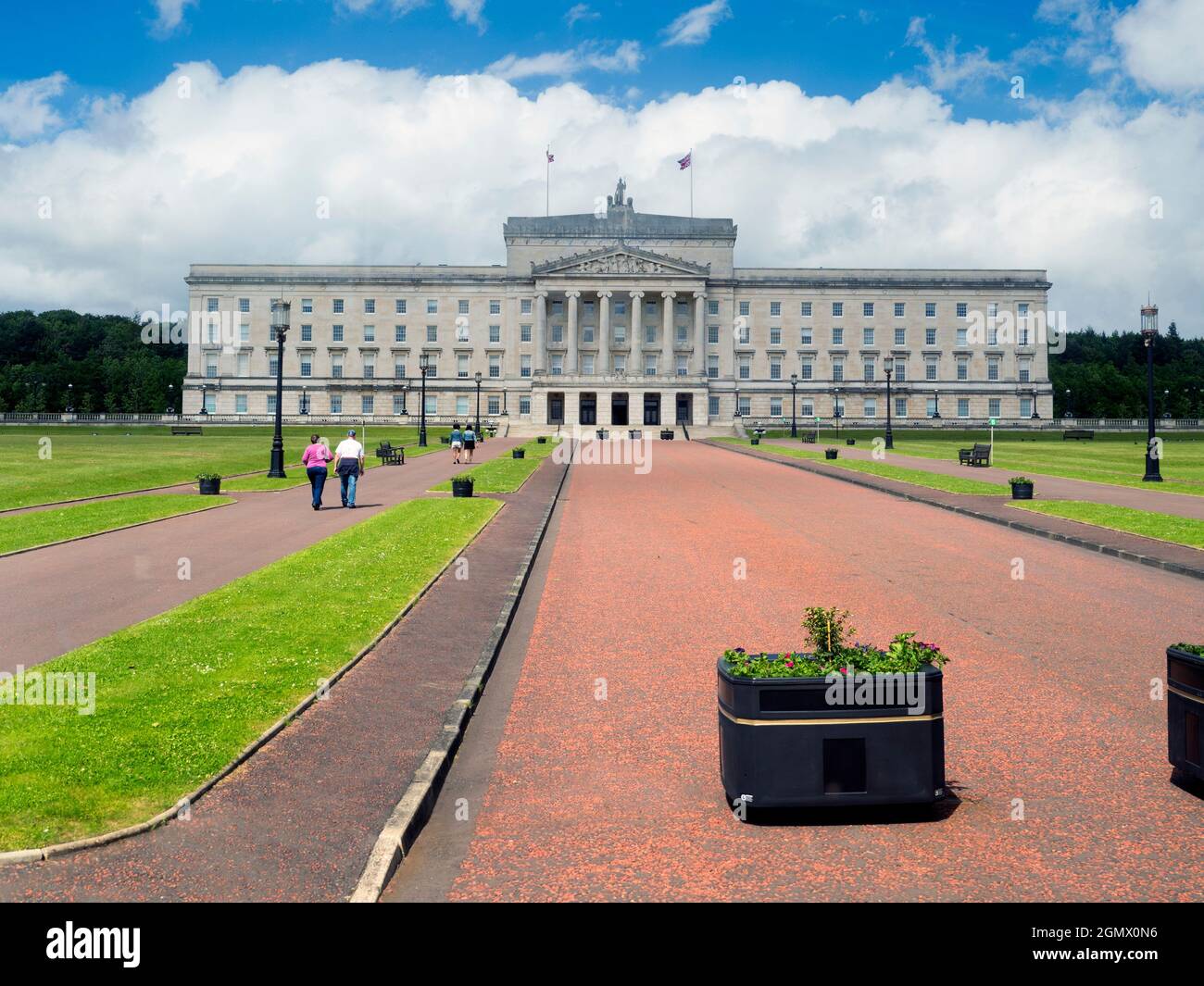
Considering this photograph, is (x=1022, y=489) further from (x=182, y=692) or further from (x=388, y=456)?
(x=388, y=456)

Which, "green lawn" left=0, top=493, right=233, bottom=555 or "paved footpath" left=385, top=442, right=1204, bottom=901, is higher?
"green lawn" left=0, top=493, right=233, bottom=555

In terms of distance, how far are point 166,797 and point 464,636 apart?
6.14 m

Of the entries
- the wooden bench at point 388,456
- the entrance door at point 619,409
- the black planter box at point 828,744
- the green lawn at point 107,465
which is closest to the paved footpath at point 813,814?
the black planter box at point 828,744

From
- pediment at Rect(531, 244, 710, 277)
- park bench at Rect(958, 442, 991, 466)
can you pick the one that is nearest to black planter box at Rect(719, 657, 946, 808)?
park bench at Rect(958, 442, 991, 466)

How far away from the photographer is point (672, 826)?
749cm

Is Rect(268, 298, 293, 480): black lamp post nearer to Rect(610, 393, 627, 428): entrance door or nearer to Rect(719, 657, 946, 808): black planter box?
Rect(719, 657, 946, 808): black planter box

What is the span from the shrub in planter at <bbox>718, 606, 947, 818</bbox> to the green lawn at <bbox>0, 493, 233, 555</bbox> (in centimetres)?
1846

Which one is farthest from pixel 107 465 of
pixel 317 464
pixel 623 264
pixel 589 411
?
pixel 623 264

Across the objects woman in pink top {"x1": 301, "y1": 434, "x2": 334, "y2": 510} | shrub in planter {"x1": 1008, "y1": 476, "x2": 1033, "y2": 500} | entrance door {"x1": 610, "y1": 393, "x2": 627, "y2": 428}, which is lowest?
shrub in planter {"x1": 1008, "y1": 476, "x2": 1033, "y2": 500}

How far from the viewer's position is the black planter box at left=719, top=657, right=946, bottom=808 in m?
7.35

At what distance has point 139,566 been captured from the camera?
19.6 meters

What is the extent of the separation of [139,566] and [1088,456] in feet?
206

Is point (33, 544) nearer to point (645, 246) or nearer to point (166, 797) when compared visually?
point (166, 797)

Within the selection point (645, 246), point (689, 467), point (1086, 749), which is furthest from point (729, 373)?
point (1086, 749)
